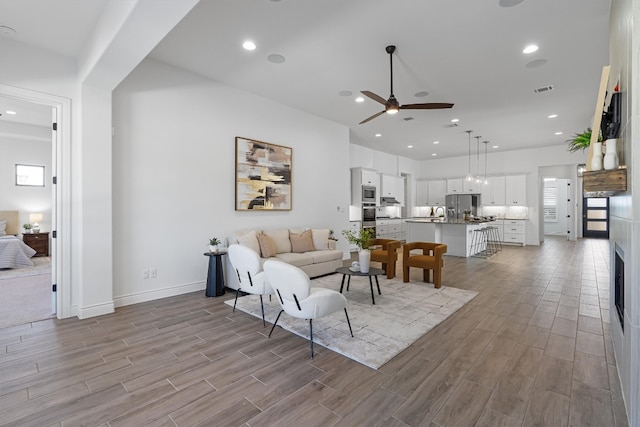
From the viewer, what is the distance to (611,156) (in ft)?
6.51

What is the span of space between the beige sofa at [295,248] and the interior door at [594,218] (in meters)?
12.1

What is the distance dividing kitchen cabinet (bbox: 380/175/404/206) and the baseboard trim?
22.8 ft

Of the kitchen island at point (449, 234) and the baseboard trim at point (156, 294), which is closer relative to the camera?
the baseboard trim at point (156, 294)

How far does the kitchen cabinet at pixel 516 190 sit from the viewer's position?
10070 millimetres

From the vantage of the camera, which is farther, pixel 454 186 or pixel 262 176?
pixel 454 186

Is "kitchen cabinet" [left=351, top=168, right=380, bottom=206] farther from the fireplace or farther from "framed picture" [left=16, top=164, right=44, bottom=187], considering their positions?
"framed picture" [left=16, top=164, right=44, bottom=187]

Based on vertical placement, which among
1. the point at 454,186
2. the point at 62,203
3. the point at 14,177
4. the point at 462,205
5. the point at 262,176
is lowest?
the point at 62,203

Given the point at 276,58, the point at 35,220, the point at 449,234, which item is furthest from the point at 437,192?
the point at 35,220

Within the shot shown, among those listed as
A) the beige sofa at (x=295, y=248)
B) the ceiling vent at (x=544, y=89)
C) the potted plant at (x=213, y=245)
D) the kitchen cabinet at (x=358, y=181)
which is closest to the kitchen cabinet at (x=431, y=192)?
the kitchen cabinet at (x=358, y=181)

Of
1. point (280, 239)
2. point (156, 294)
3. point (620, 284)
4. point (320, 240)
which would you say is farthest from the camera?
point (320, 240)

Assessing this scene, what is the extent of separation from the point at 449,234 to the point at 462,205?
360 centimetres

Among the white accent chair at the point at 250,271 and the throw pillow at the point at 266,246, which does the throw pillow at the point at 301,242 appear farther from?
the white accent chair at the point at 250,271

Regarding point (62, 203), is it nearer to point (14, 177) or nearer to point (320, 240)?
point (320, 240)

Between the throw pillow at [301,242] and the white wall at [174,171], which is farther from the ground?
the white wall at [174,171]
